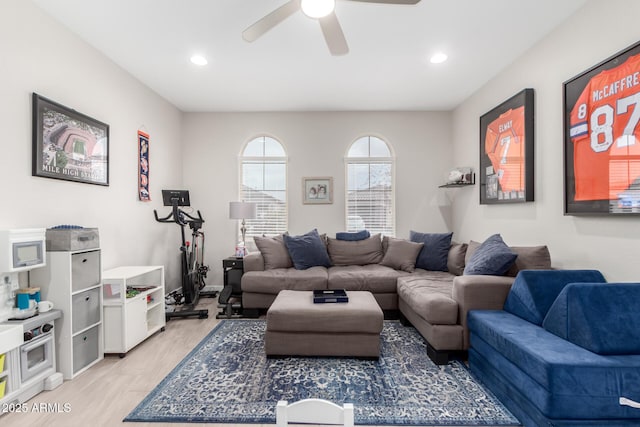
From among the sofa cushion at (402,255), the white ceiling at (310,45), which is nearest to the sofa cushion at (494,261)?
the sofa cushion at (402,255)

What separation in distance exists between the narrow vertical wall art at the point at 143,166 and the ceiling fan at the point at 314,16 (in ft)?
7.51

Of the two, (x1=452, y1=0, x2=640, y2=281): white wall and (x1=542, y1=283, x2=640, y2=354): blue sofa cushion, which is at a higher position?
(x1=452, y1=0, x2=640, y2=281): white wall

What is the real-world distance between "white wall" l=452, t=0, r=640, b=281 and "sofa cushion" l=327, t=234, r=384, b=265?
4.71 ft

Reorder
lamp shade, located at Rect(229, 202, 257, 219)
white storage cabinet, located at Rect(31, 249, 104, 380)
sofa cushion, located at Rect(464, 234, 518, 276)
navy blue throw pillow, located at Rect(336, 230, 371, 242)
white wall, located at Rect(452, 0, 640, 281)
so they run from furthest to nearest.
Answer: navy blue throw pillow, located at Rect(336, 230, 371, 242) < lamp shade, located at Rect(229, 202, 257, 219) < sofa cushion, located at Rect(464, 234, 518, 276) < white storage cabinet, located at Rect(31, 249, 104, 380) < white wall, located at Rect(452, 0, 640, 281)

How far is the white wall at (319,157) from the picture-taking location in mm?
4895

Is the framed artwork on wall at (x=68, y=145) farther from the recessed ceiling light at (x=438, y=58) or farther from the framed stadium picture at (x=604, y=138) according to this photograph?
the framed stadium picture at (x=604, y=138)

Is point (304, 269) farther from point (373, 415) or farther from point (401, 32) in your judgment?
point (401, 32)

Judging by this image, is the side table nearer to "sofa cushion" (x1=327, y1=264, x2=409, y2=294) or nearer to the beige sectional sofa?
the beige sectional sofa

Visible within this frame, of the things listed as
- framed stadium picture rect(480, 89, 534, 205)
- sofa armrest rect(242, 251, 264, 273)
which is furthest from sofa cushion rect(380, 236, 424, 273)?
sofa armrest rect(242, 251, 264, 273)

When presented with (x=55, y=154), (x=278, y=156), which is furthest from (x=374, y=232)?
(x=55, y=154)

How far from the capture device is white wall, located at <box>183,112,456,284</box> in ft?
16.1

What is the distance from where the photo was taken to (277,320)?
8.59 ft

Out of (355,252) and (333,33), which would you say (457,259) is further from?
(333,33)

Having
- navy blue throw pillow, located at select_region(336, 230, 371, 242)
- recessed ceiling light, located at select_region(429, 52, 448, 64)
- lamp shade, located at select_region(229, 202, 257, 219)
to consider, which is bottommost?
navy blue throw pillow, located at select_region(336, 230, 371, 242)
